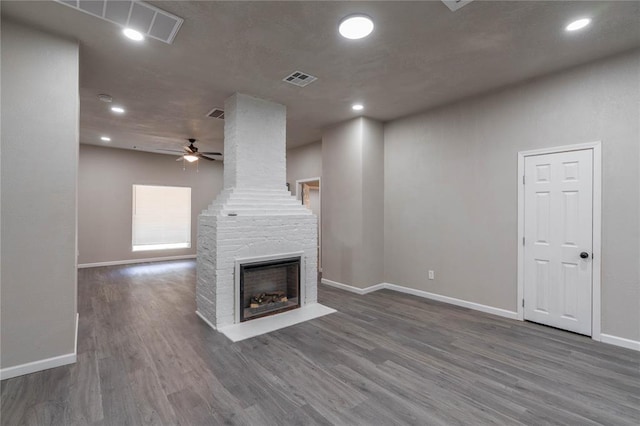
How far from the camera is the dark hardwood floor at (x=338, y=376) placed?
2.02 meters

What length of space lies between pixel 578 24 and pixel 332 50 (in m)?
2.12

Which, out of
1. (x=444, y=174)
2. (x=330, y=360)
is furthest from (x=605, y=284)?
(x=330, y=360)

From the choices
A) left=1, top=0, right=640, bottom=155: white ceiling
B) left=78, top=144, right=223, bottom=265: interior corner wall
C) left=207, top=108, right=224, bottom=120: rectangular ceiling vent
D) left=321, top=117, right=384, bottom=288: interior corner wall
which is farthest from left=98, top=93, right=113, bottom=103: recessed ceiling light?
left=78, top=144, right=223, bottom=265: interior corner wall

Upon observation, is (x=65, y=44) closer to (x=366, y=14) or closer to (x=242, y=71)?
(x=242, y=71)

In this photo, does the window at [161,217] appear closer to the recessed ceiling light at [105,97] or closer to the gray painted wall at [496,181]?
the recessed ceiling light at [105,97]

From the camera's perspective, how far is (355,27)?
99.7 inches

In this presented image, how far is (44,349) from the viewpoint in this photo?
258 centimetres

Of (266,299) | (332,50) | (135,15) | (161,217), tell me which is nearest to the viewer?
(135,15)

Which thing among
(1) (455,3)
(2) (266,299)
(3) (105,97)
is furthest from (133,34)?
(2) (266,299)

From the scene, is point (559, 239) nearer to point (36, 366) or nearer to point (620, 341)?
point (620, 341)

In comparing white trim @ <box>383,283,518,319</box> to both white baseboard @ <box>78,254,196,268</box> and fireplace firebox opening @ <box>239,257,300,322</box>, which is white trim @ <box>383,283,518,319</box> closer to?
fireplace firebox opening @ <box>239,257,300,322</box>

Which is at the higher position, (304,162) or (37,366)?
(304,162)

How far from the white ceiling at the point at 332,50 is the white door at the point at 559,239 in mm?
1134

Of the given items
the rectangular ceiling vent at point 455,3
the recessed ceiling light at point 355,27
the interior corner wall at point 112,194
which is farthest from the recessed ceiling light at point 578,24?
the interior corner wall at point 112,194
